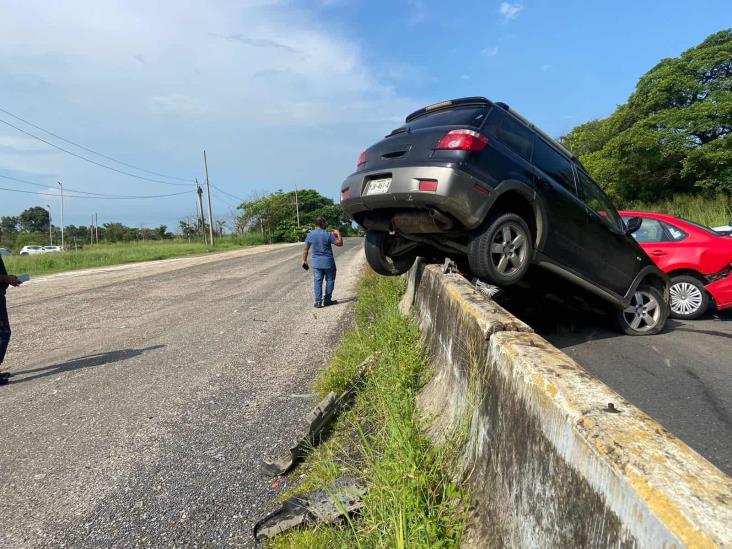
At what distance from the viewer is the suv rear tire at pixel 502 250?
436 centimetres

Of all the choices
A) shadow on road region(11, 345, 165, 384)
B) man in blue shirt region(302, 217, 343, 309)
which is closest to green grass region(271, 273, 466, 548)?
shadow on road region(11, 345, 165, 384)

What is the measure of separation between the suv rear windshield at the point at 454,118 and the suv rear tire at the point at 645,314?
11.0 feet

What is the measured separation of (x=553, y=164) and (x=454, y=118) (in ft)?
4.09

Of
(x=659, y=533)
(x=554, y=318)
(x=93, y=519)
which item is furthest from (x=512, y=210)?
(x=93, y=519)

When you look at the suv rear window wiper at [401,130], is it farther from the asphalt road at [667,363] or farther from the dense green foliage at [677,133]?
the dense green foliage at [677,133]

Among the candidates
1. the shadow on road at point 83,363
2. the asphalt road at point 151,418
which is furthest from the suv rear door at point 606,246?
the shadow on road at point 83,363

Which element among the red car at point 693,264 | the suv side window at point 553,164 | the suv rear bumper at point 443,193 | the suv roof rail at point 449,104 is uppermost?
the suv roof rail at point 449,104

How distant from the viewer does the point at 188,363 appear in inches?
240

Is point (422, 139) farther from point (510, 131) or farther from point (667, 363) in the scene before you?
point (667, 363)

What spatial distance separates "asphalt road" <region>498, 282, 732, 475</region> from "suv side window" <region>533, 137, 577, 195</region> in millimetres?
1363

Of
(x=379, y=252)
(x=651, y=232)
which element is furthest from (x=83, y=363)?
(x=651, y=232)

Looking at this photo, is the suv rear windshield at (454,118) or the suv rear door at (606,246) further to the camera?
the suv rear door at (606,246)

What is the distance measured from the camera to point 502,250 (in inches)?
176

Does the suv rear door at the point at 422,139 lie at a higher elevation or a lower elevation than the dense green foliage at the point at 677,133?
lower
